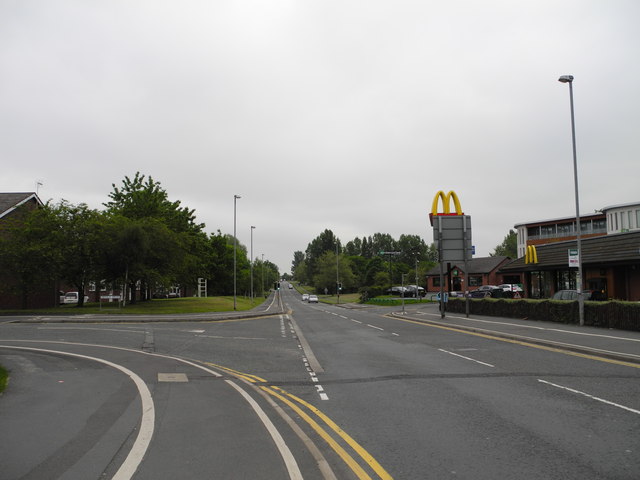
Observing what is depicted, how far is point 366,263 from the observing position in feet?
447

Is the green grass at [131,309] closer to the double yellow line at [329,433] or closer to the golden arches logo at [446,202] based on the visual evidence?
the golden arches logo at [446,202]

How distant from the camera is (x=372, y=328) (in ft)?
81.9

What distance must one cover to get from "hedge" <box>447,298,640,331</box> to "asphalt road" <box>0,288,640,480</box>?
3691 mm

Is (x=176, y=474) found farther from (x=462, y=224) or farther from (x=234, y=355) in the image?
(x=462, y=224)

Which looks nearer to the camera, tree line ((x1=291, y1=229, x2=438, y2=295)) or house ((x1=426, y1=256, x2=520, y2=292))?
house ((x1=426, y1=256, x2=520, y2=292))

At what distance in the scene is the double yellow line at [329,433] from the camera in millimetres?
5538

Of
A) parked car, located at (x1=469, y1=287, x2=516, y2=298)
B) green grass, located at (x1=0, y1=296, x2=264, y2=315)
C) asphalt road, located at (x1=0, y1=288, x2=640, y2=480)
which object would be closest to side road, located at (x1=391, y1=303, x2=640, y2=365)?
asphalt road, located at (x1=0, y1=288, x2=640, y2=480)

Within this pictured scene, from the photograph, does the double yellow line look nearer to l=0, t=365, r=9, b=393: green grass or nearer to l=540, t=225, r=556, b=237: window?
l=0, t=365, r=9, b=393: green grass

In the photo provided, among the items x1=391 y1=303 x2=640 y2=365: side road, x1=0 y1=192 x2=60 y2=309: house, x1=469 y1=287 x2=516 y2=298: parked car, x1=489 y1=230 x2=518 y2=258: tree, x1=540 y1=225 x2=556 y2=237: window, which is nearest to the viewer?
x1=391 y1=303 x2=640 y2=365: side road

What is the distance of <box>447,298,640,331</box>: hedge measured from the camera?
63.7 ft

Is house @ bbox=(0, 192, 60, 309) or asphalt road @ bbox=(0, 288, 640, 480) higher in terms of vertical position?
house @ bbox=(0, 192, 60, 309)

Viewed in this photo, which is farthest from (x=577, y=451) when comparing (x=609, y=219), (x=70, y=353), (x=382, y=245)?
(x=382, y=245)

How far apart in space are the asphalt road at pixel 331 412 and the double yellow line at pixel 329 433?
3 centimetres

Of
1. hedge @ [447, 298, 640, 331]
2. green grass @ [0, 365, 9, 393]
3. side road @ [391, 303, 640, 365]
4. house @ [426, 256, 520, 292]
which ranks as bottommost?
green grass @ [0, 365, 9, 393]
